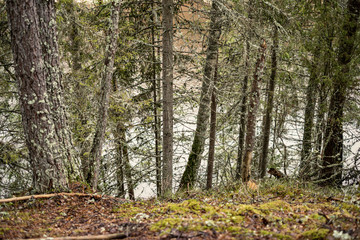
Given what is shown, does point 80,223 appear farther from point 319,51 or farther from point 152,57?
point 152,57

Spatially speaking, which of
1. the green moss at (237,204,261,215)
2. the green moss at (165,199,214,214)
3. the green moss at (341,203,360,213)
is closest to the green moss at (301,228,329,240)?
the green moss at (237,204,261,215)

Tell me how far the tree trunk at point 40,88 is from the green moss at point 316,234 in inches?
136

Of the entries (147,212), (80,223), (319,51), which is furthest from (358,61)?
(80,223)

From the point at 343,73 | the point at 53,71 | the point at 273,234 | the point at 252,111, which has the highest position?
Result: the point at 343,73

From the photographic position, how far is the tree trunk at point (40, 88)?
3.46 m

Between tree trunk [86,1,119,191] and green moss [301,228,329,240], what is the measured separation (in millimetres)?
3249

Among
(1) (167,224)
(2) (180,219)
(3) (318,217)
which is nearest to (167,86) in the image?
(2) (180,219)

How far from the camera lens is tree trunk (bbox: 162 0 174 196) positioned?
6.87 m

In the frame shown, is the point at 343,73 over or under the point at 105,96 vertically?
over

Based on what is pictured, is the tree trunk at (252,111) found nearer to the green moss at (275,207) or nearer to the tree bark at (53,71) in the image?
the green moss at (275,207)

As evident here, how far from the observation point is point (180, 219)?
2.81 meters

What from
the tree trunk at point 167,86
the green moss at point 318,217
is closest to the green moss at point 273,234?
the green moss at point 318,217

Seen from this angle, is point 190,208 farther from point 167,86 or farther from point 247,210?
point 167,86

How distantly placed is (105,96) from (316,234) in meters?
3.49
